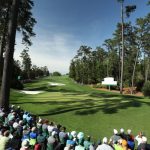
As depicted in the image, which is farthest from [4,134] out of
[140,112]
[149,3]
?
[149,3]

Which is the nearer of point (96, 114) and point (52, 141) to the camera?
point (52, 141)

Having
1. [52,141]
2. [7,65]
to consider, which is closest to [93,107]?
[7,65]

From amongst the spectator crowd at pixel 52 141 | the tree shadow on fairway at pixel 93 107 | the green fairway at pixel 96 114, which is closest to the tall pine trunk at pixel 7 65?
the green fairway at pixel 96 114

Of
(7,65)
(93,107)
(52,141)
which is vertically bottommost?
(52,141)

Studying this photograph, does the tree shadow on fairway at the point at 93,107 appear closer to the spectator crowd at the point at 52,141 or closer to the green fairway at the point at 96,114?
the green fairway at the point at 96,114

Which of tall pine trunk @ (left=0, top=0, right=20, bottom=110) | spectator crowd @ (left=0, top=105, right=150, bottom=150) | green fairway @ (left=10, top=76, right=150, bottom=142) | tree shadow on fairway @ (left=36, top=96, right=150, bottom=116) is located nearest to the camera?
spectator crowd @ (left=0, top=105, right=150, bottom=150)

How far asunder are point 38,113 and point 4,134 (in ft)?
43.6

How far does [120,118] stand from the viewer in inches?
903

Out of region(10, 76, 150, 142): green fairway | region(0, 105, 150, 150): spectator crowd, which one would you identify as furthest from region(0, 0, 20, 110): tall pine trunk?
region(0, 105, 150, 150): spectator crowd

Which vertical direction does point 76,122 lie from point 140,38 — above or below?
below

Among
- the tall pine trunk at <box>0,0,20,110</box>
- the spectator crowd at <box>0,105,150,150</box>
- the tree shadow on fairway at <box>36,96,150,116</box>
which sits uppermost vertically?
the tall pine trunk at <box>0,0,20,110</box>

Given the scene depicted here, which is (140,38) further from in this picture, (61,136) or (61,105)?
(61,136)

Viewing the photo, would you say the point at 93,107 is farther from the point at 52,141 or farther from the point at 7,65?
the point at 52,141

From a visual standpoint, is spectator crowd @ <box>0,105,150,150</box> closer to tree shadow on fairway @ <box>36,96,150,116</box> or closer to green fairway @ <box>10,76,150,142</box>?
green fairway @ <box>10,76,150,142</box>
